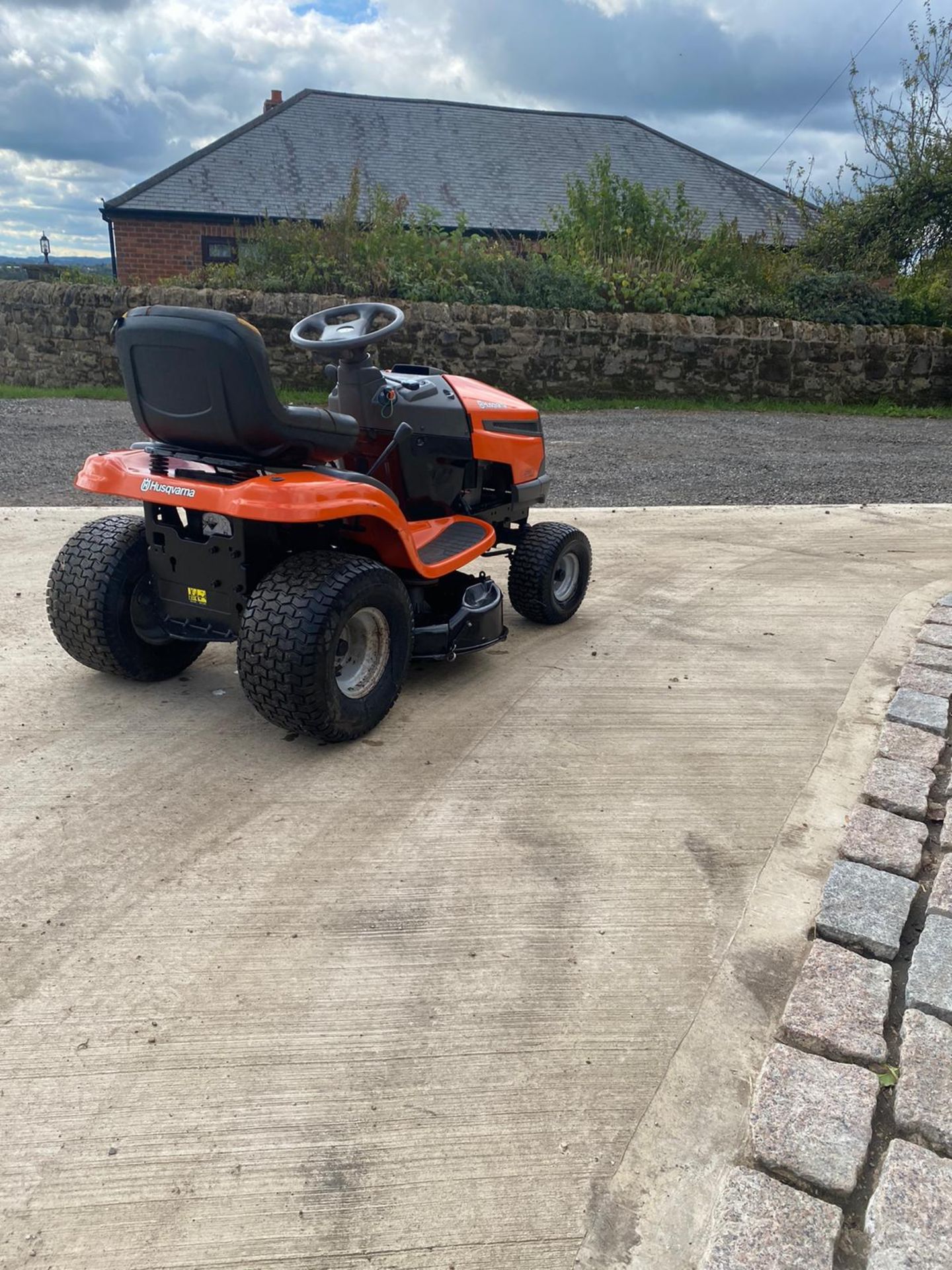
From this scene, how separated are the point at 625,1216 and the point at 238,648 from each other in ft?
6.71

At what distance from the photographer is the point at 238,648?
3207 millimetres

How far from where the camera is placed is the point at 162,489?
329 cm

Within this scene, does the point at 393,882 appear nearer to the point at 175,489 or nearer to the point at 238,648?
the point at 238,648

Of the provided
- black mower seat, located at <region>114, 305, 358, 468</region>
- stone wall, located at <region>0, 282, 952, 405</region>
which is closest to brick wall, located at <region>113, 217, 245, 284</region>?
stone wall, located at <region>0, 282, 952, 405</region>

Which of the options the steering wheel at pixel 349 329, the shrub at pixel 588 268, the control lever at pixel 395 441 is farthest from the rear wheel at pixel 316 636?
the shrub at pixel 588 268

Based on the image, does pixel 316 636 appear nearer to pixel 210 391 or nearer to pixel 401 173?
pixel 210 391

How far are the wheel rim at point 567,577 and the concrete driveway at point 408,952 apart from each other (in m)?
0.63

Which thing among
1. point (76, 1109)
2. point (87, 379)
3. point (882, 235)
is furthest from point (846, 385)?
point (76, 1109)

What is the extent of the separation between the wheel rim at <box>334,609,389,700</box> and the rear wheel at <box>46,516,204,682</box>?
2.13 feet

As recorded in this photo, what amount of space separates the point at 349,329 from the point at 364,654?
1.41m

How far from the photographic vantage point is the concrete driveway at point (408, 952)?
1.78m

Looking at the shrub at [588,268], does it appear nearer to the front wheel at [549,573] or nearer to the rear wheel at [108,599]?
the front wheel at [549,573]

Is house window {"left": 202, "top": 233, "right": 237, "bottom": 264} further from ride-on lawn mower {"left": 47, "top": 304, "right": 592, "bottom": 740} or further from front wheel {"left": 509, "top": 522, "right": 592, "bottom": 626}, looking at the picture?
front wheel {"left": 509, "top": 522, "right": 592, "bottom": 626}

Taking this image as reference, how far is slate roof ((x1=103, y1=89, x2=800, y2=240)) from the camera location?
68.1 ft
